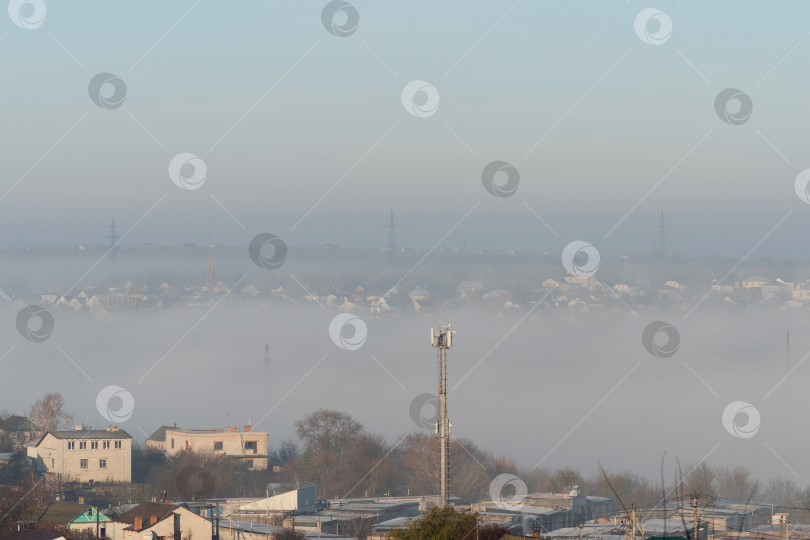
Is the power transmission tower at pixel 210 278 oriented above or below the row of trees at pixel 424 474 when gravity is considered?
above

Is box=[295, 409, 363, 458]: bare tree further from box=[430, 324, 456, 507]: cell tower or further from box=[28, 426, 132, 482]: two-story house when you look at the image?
box=[430, 324, 456, 507]: cell tower

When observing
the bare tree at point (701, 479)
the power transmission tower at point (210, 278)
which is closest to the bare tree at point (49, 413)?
the bare tree at point (701, 479)

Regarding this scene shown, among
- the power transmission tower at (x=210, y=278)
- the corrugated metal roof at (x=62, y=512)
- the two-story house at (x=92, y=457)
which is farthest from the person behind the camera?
the power transmission tower at (x=210, y=278)

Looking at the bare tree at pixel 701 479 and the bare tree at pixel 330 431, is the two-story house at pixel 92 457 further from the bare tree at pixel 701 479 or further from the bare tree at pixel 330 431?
the bare tree at pixel 701 479

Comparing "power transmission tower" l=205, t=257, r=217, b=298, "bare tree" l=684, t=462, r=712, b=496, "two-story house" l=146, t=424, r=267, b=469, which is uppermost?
"power transmission tower" l=205, t=257, r=217, b=298

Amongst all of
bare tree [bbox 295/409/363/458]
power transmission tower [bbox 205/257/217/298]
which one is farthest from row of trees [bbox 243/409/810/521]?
power transmission tower [bbox 205/257/217/298]

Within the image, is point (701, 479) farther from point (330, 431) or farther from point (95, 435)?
point (95, 435)

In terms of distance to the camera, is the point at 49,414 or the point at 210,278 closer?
the point at 49,414

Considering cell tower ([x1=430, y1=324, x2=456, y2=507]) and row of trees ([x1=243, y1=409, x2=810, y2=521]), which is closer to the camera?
cell tower ([x1=430, y1=324, x2=456, y2=507])

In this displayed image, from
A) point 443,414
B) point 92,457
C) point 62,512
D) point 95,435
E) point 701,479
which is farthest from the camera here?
point 701,479

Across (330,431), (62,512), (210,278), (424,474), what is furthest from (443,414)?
(210,278)

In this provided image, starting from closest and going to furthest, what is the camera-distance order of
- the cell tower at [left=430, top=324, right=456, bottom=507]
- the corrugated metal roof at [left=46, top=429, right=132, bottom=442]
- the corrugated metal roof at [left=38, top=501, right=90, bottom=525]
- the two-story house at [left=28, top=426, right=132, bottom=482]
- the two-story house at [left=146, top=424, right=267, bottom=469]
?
1. the cell tower at [left=430, top=324, right=456, bottom=507]
2. the corrugated metal roof at [left=38, top=501, right=90, bottom=525]
3. the two-story house at [left=28, top=426, right=132, bottom=482]
4. the corrugated metal roof at [left=46, top=429, right=132, bottom=442]
5. the two-story house at [left=146, top=424, right=267, bottom=469]

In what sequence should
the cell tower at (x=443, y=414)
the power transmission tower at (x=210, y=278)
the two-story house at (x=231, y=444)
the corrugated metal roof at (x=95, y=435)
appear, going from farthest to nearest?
the power transmission tower at (x=210, y=278) → the two-story house at (x=231, y=444) → the corrugated metal roof at (x=95, y=435) → the cell tower at (x=443, y=414)

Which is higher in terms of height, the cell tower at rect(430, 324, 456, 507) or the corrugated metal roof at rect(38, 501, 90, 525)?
the cell tower at rect(430, 324, 456, 507)
